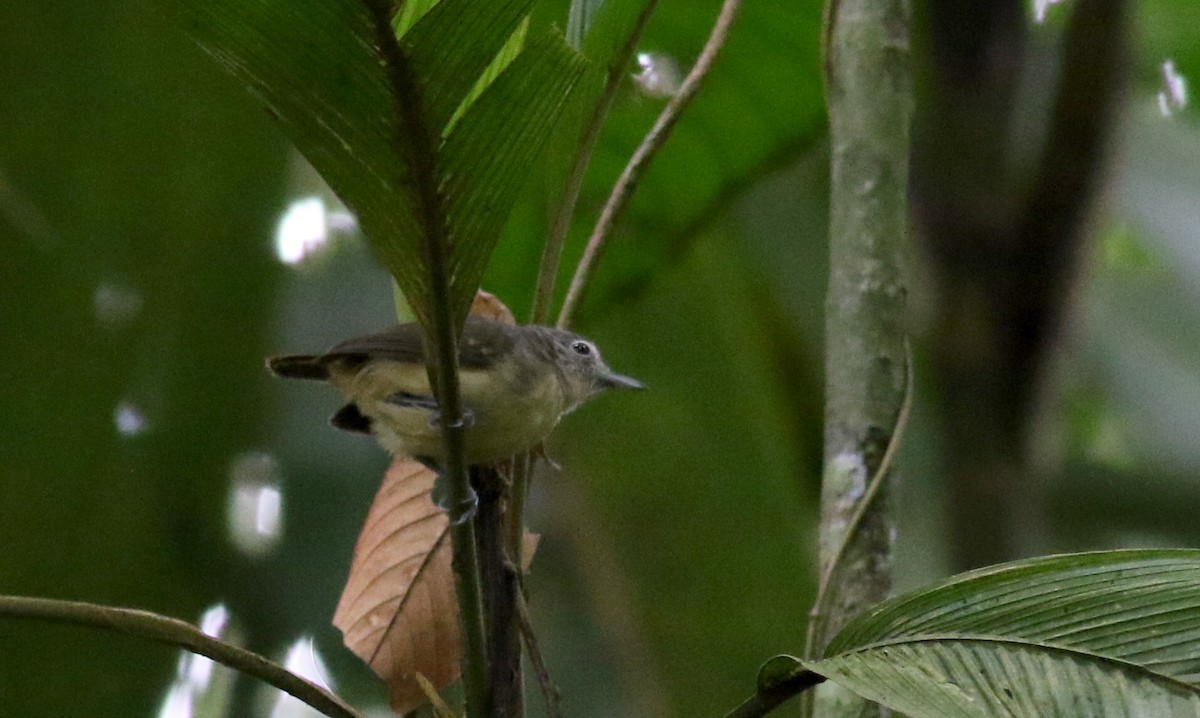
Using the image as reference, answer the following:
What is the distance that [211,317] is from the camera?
293 cm

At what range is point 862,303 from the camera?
1.79 metres

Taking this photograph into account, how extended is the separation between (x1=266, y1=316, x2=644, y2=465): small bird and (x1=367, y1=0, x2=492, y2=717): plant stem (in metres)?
0.53

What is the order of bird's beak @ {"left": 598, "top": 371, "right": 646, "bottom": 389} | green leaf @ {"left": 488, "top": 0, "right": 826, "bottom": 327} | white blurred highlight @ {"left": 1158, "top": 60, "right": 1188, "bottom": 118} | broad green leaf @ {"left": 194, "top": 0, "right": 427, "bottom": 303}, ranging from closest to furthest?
broad green leaf @ {"left": 194, "top": 0, "right": 427, "bottom": 303} < green leaf @ {"left": 488, "top": 0, "right": 826, "bottom": 327} < bird's beak @ {"left": 598, "top": 371, "right": 646, "bottom": 389} < white blurred highlight @ {"left": 1158, "top": 60, "right": 1188, "bottom": 118}

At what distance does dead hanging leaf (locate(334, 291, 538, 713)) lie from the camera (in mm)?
1825

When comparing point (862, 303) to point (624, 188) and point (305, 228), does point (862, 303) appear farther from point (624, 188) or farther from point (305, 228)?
point (305, 228)

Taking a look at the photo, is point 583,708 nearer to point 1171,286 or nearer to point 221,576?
point 221,576

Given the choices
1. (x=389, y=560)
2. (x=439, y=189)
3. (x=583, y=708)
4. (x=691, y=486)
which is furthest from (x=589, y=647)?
(x=439, y=189)

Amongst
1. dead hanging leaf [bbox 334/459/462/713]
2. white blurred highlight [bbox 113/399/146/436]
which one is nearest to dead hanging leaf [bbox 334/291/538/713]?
dead hanging leaf [bbox 334/459/462/713]

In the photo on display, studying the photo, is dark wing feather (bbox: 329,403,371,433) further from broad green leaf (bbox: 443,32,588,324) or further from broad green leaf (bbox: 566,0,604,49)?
broad green leaf (bbox: 443,32,588,324)

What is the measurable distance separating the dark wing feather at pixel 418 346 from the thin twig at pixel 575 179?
0.45m

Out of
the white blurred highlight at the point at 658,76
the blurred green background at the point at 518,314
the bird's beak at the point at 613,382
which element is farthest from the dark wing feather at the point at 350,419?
the white blurred highlight at the point at 658,76

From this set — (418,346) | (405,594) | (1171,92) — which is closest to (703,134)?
(418,346)

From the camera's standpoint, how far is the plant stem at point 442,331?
42.2 inches

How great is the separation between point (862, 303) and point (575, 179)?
1.40ft
